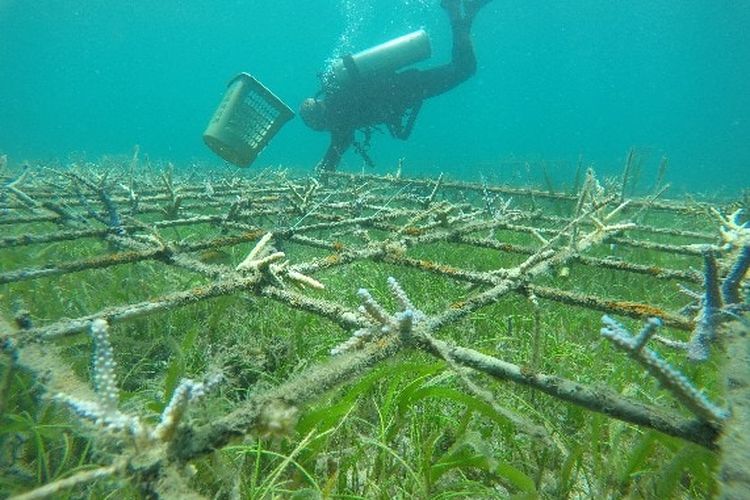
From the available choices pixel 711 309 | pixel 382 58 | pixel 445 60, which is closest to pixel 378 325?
pixel 711 309

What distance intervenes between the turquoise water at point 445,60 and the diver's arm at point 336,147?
6321 centimetres

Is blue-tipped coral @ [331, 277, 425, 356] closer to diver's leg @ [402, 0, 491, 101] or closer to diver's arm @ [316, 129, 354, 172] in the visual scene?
diver's arm @ [316, 129, 354, 172]

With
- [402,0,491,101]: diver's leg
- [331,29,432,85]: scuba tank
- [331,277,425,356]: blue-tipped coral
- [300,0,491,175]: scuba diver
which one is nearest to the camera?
[331,277,425,356]: blue-tipped coral

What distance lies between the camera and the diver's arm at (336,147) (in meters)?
10.2

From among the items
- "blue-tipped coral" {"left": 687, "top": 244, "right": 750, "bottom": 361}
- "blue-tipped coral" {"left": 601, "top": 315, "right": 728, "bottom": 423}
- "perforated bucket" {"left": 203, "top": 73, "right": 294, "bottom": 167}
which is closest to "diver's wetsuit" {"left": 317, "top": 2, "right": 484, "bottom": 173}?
"perforated bucket" {"left": 203, "top": 73, "right": 294, "bottom": 167}

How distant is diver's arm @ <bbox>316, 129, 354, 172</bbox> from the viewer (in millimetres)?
10227

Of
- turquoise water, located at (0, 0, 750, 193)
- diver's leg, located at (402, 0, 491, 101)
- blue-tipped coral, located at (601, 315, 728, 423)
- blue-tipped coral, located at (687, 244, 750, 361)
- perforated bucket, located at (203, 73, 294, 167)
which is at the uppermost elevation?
turquoise water, located at (0, 0, 750, 193)

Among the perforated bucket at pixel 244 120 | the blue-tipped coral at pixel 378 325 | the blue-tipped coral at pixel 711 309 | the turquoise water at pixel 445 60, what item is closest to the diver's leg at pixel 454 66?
the perforated bucket at pixel 244 120

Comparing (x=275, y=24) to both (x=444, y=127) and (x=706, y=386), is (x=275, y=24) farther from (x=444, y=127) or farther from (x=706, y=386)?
(x=706, y=386)

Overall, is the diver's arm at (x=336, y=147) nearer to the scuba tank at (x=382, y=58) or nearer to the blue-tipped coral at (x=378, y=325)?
the scuba tank at (x=382, y=58)

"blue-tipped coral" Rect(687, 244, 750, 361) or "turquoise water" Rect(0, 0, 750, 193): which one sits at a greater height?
"turquoise water" Rect(0, 0, 750, 193)

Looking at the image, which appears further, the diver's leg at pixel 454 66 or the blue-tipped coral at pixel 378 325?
the diver's leg at pixel 454 66

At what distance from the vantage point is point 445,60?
89000 millimetres

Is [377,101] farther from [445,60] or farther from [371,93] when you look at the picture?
[445,60]
